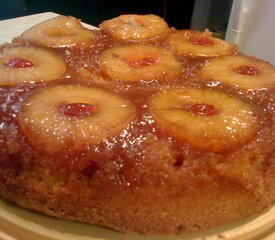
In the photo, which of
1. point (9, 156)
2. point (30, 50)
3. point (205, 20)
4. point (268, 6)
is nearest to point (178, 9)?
point (205, 20)

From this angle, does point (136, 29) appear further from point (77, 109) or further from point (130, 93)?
point (77, 109)

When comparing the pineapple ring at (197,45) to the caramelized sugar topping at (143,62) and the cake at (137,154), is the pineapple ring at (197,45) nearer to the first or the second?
the caramelized sugar topping at (143,62)

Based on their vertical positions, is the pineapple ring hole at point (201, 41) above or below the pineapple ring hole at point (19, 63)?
below

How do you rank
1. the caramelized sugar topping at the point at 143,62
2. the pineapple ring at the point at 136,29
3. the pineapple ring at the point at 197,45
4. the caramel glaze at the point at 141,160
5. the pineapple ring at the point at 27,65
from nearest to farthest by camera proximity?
the caramel glaze at the point at 141,160, the pineapple ring at the point at 27,65, the caramelized sugar topping at the point at 143,62, the pineapple ring at the point at 197,45, the pineapple ring at the point at 136,29

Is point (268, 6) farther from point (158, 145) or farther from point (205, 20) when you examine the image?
point (158, 145)

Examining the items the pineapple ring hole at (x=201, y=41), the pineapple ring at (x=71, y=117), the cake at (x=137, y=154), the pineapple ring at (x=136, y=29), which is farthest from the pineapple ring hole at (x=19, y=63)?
the pineapple ring hole at (x=201, y=41)

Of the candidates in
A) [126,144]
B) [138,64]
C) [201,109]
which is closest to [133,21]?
[138,64]
